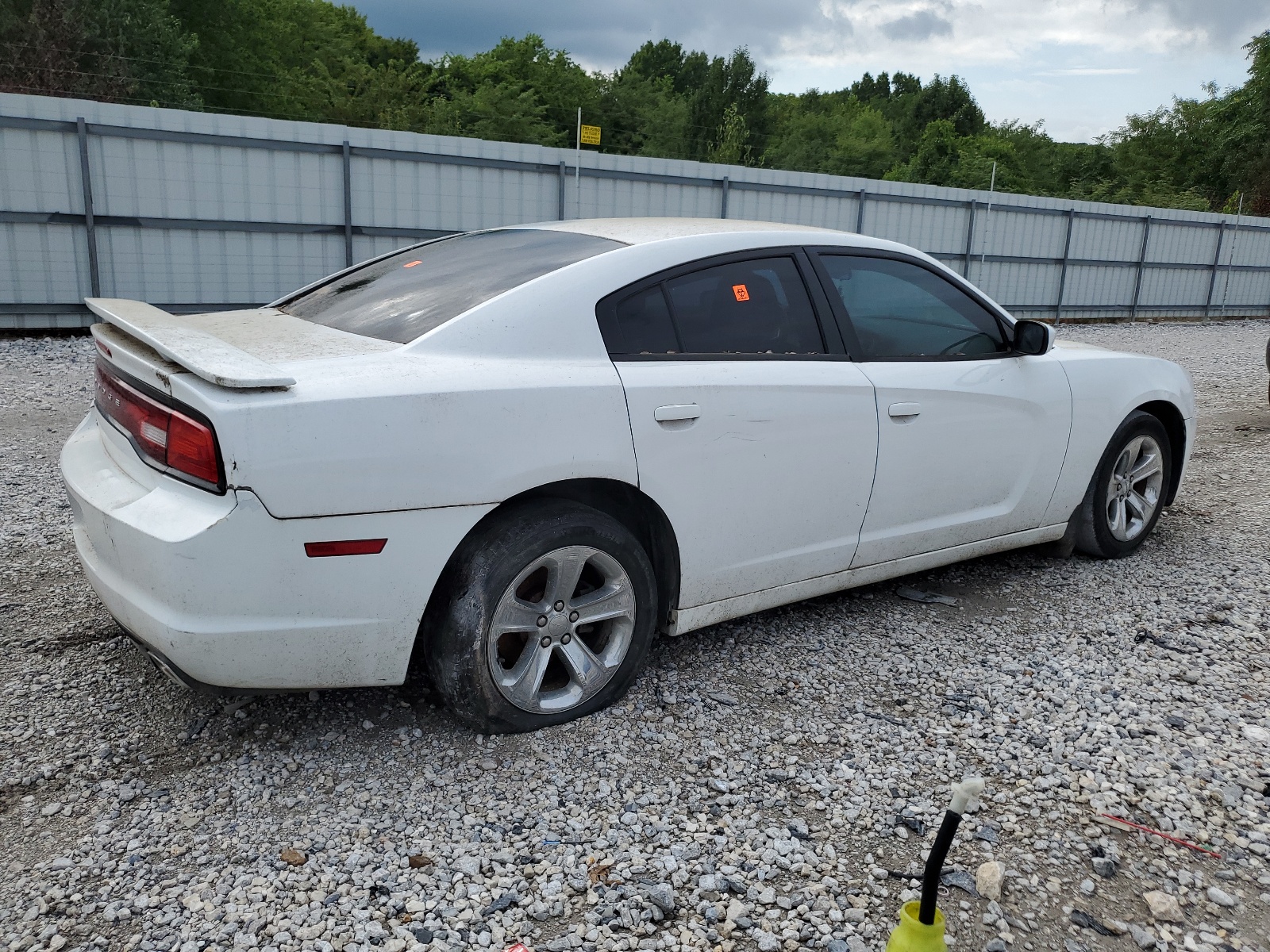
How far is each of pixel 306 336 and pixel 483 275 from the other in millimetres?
598

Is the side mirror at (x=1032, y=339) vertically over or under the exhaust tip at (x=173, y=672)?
over

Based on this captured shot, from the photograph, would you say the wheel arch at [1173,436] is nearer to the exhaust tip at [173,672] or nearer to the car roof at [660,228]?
the car roof at [660,228]

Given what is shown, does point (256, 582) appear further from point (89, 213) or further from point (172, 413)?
point (89, 213)

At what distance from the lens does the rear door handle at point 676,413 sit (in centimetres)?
295

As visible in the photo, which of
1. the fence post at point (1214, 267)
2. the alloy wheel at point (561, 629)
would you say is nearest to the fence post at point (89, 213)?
the alloy wheel at point (561, 629)

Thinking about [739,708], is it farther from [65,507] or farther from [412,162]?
[412,162]

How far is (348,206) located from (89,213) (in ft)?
10.2

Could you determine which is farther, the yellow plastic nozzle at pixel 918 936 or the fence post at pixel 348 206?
the fence post at pixel 348 206

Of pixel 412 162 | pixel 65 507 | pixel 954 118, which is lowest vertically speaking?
pixel 65 507

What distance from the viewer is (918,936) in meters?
1.78

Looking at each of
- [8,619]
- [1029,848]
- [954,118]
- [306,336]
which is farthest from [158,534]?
[954,118]

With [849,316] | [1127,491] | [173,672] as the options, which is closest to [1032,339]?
[849,316]

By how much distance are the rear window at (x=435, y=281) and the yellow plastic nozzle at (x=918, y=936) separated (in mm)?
1969

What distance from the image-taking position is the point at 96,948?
2047mm
